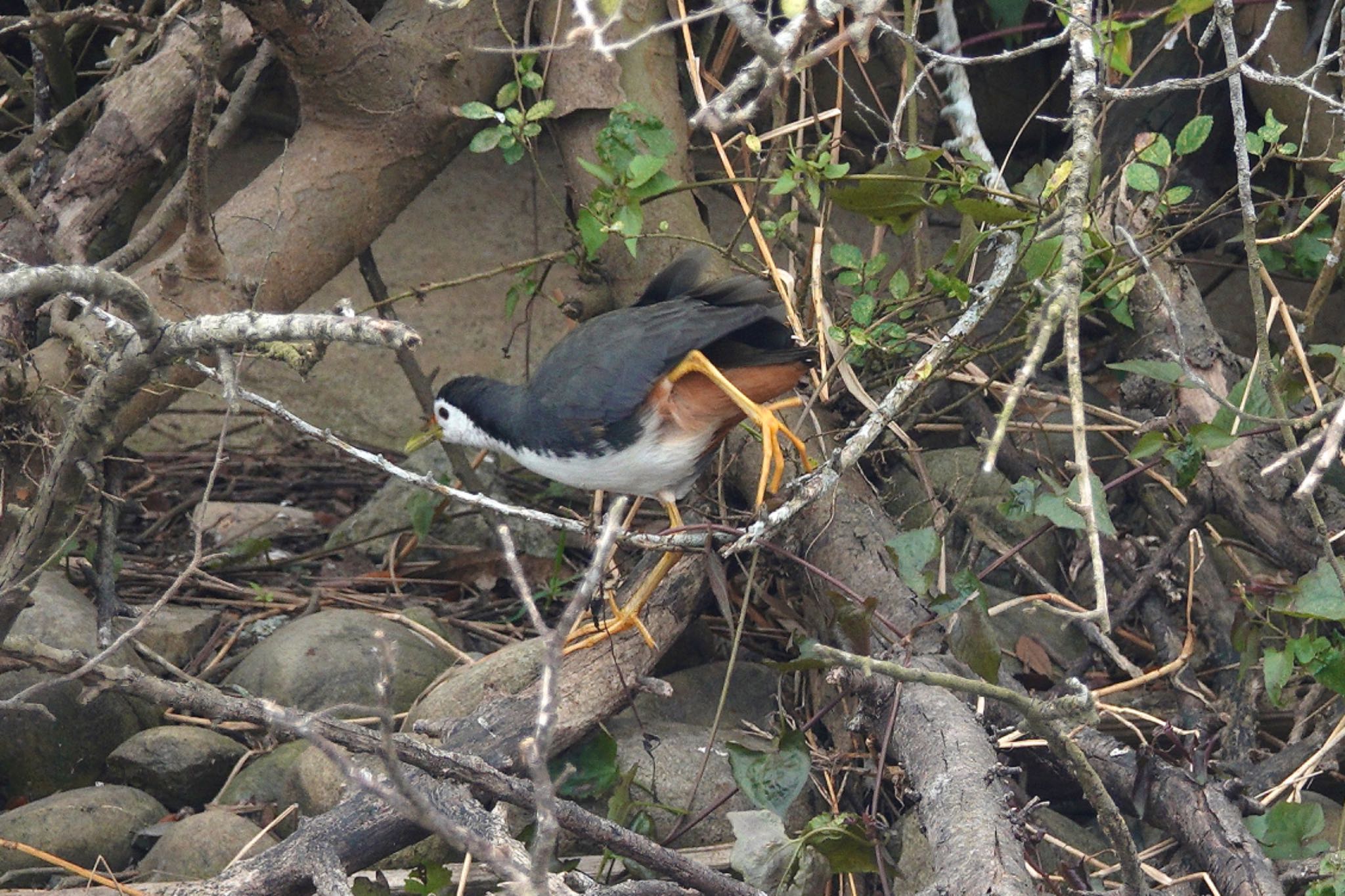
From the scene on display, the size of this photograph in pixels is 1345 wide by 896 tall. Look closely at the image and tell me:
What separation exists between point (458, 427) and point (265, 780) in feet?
3.49

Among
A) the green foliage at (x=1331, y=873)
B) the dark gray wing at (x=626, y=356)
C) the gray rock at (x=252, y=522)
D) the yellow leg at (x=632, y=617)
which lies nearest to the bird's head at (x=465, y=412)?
the dark gray wing at (x=626, y=356)

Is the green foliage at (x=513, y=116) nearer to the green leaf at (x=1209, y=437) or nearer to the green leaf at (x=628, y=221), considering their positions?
the green leaf at (x=628, y=221)

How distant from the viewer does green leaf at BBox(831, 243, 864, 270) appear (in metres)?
3.40

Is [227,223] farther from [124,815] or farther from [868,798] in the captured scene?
[868,798]

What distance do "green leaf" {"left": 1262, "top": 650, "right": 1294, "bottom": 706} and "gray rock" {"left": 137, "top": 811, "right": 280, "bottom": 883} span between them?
222 centimetres

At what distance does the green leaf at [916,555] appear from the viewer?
284 centimetres

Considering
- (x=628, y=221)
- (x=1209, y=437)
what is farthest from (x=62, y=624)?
(x=1209, y=437)

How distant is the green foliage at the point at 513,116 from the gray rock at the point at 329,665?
4.55ft

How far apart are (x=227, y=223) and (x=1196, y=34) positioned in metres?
3.16

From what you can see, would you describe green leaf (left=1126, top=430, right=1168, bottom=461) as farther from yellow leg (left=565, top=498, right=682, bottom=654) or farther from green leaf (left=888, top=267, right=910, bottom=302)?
yellow leg (left=565, top=498, right=682, bottom=654)

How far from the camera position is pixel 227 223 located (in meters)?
3.79

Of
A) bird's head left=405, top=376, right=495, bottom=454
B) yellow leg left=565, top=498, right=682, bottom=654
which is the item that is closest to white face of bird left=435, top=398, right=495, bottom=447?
bird's head left=405, top=376, right=495, bottom=454

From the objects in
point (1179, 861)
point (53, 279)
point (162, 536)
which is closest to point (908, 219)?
point (1179, 861)

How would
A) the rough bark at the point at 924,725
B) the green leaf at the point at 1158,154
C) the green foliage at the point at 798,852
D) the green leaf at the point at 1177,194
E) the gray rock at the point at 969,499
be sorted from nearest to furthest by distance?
the rough bark at the point at 924,725 → the green foliage at the point at 798,852 → the green leaf at the point at 1158,154 → the green leaf at the point at 1177,194 → the gray rock at the point at 969,499
